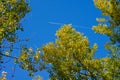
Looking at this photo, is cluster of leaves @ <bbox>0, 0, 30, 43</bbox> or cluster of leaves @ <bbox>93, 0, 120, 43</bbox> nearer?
cluster of leaves @ <bbox>0, 0, 30, 43</bbox>

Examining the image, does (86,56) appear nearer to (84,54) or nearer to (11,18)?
(84,54)

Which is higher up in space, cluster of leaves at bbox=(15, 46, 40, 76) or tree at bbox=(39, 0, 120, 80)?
tree at bbox=(39, 0, 120, 80)

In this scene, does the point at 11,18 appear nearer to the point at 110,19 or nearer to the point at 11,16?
the point at 11,16

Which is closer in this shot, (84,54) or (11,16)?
(11,16)

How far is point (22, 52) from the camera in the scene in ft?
41.1

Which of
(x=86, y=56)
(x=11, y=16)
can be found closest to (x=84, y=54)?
(x=86, y=56)

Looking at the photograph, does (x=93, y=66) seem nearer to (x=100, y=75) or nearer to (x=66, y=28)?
(x=100, y=75)

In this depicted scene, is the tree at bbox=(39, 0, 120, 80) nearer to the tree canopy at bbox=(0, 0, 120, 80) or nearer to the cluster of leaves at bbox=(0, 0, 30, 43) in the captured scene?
the tree canopy at bbox=(0, 0, 120, 80)

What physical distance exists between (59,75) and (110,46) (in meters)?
3.16

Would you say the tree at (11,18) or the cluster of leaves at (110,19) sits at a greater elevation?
the cluster of leaves at (110,19)

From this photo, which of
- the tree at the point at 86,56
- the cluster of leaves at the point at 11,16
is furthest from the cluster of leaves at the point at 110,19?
the cluster of leaves at the point at 11,16

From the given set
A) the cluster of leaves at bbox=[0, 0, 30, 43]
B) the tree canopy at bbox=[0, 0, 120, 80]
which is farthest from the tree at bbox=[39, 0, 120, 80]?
the cluster of leaves at bbox=[0, 0, 30, 43]

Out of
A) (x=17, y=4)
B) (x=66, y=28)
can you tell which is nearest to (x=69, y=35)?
(x=66, y=28)

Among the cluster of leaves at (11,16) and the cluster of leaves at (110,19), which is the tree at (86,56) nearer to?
the cluster of leaves at (110,19)
